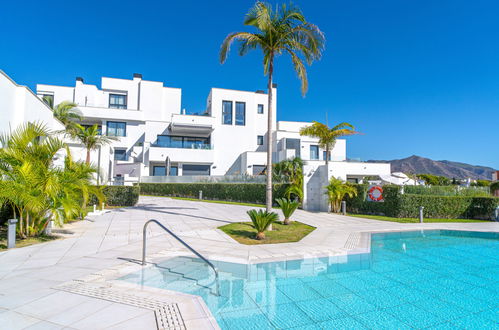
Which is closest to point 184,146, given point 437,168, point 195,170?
point 195,170

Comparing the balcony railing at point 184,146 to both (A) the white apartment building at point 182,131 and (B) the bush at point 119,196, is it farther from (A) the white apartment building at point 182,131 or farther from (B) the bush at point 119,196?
(B) the bush at point 119,196

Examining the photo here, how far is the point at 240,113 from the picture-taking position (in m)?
37.0

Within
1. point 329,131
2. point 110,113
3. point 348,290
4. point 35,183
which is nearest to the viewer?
point 348,290

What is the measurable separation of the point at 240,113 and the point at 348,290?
109ft

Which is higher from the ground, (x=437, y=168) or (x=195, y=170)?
(x=437, y=168)

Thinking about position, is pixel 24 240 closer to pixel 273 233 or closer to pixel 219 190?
pixel 273 233

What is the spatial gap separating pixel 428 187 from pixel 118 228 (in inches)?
683

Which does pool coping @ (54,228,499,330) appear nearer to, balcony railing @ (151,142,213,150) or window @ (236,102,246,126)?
balcony railing @ (151,142,213,150)

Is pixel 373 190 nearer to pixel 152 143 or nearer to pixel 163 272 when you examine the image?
pixel 163 272

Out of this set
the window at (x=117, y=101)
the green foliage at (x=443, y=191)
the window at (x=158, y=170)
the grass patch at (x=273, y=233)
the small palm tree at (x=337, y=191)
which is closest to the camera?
the grass patch at (x=273, y=233)

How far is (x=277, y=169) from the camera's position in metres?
24.9

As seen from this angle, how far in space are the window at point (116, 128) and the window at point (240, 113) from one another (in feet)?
46.7

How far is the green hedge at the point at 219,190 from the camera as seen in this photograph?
72.1ft

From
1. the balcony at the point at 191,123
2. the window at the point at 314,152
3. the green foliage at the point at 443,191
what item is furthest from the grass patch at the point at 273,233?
the window at the point at 314,152
